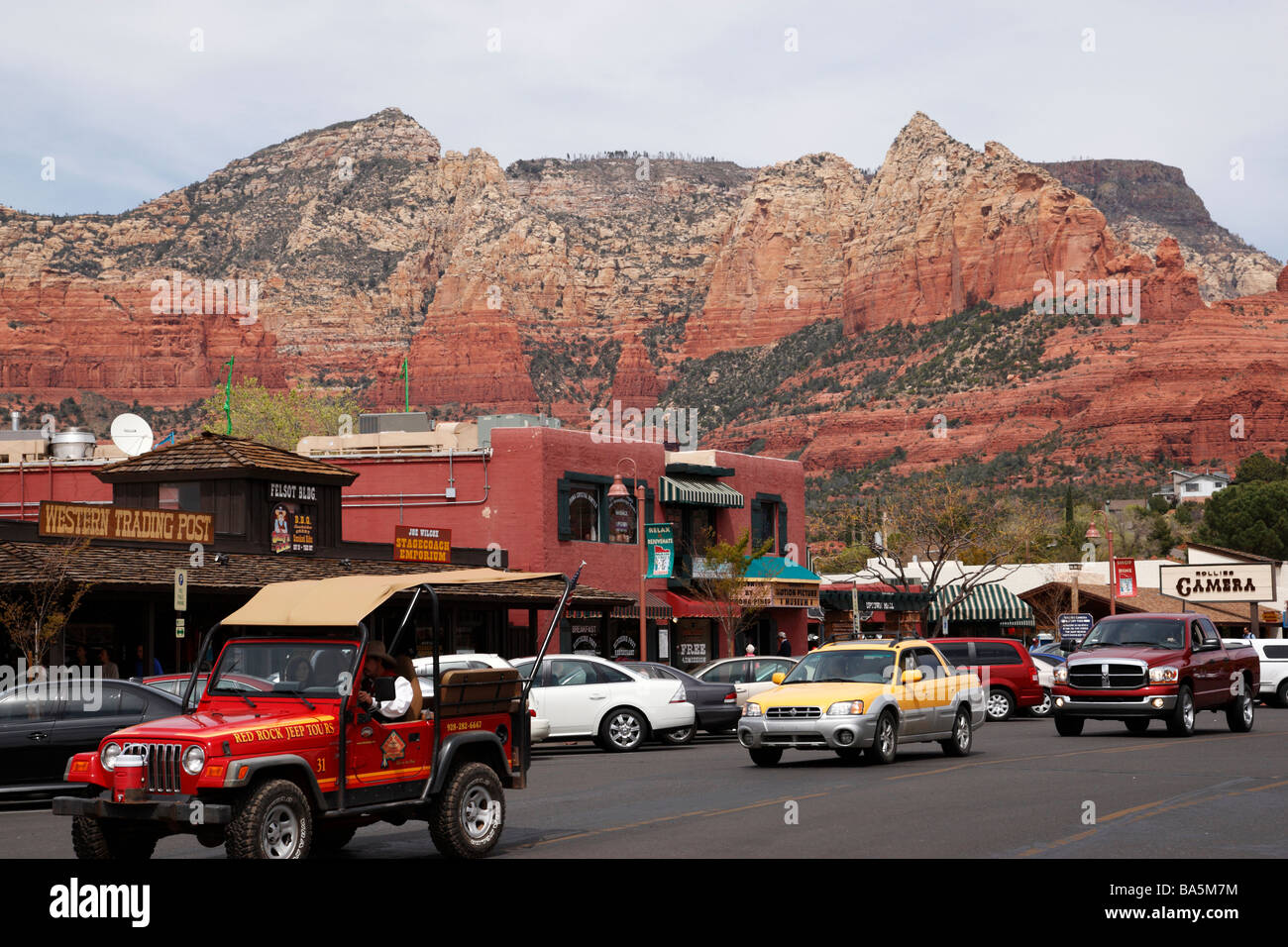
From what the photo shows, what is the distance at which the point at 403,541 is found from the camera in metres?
35.2

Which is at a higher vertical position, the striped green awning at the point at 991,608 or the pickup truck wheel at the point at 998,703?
the striped green awning at the point at 991,608

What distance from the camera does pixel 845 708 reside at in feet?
65.4

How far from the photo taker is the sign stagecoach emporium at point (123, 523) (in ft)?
91.4

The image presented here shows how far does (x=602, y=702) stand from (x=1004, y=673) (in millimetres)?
11826

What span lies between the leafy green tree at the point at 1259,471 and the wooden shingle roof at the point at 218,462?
87.9 metres

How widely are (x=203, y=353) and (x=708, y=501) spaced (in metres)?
134

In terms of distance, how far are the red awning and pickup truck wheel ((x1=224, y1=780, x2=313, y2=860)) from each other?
33.7 metres

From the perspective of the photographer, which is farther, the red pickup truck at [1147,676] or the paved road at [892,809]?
the red pickup truck at [1147,676]

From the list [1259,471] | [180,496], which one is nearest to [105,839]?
[180,496]

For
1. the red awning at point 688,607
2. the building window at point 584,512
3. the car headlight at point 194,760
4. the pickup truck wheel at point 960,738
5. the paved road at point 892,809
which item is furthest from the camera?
the red awning at point 688,607

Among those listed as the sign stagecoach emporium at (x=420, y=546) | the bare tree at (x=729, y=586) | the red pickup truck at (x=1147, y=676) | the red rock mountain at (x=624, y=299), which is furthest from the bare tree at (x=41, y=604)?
the red rock mountain at (x=624, y=299)

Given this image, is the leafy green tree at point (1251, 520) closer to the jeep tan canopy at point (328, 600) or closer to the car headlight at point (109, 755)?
the jeep tan canopy at point (328, 600)

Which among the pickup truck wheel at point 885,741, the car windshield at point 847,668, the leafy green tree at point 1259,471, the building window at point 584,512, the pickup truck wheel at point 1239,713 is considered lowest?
the pickup truck wheel at point 1239,713
